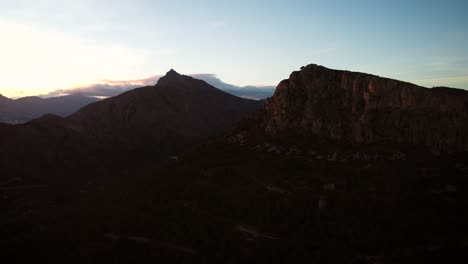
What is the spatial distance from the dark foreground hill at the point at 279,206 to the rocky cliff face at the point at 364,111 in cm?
42

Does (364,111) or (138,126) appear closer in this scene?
(364,111)

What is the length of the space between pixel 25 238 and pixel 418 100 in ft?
215

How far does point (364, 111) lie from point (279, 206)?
28.5m

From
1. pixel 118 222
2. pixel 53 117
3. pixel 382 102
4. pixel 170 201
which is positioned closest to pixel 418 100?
pixel 382 102

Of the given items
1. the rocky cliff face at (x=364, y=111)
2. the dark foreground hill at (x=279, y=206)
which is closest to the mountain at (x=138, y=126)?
the rocky cliff face at (x=364, y=111)

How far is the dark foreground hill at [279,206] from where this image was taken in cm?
5047

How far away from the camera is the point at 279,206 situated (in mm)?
60594

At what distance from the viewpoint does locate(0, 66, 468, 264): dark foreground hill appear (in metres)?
50.5

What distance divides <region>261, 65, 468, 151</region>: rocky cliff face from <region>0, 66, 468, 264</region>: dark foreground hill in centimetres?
42

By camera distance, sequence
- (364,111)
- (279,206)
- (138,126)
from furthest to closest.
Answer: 1. (138,126)
2. (364,111)
3. (279,206)

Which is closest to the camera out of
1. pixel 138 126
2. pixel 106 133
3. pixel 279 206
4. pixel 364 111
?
pixel 279 206

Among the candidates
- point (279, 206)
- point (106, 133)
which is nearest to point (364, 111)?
point (279, 206)

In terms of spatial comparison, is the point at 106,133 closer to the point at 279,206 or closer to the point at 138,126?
the point at 138,126

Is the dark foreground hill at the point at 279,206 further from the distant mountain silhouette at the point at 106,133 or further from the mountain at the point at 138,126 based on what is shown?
the mountain at the point at 138,126
